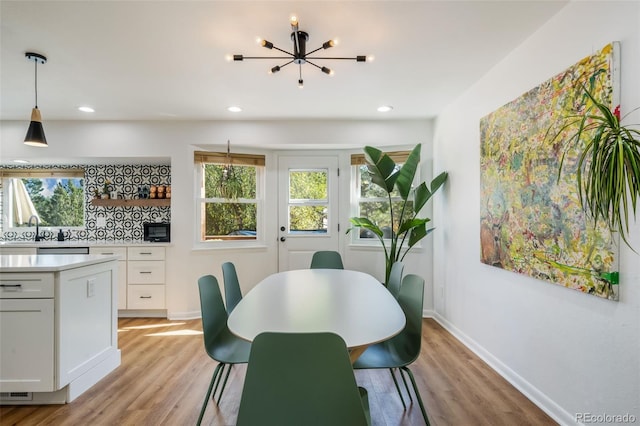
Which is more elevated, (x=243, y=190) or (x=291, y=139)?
(x=291, y=139)

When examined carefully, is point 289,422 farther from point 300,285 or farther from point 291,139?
point 291,139

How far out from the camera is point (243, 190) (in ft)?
13.9

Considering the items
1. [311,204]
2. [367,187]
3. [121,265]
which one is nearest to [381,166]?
[367,187]

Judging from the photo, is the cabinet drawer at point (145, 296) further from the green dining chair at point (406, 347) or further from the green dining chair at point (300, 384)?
the green dining chair at point (300, 384)

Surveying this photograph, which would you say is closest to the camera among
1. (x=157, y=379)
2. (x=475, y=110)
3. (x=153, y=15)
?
(x=153, y=15)

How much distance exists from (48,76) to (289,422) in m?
3.40

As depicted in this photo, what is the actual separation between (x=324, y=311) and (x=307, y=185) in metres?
2.89

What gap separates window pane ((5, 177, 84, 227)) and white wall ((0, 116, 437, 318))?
1.96ft

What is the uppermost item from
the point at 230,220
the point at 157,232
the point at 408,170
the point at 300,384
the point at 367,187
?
the point at 408,170

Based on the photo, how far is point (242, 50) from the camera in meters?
2.27

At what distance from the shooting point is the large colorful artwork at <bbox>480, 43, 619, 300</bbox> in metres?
1.57

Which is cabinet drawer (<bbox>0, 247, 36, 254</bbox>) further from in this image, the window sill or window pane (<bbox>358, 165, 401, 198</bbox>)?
window pane (<bbox>358, 165, 401, 198</bbox>)

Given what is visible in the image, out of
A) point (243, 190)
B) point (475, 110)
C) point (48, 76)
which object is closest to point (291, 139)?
point (243, 190)

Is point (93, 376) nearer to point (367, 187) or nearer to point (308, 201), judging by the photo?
point (308, 201)
